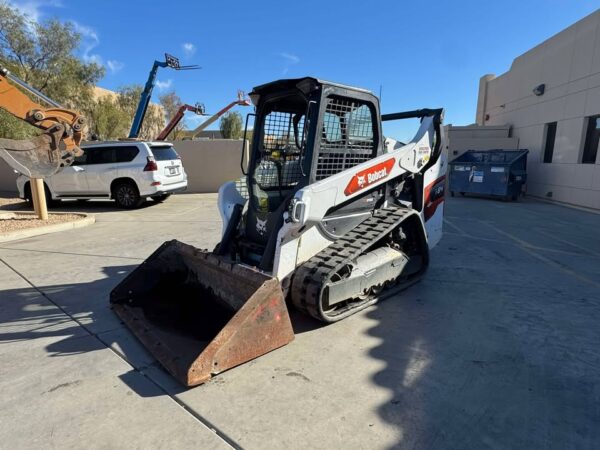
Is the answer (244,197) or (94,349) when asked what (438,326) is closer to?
(244,197)

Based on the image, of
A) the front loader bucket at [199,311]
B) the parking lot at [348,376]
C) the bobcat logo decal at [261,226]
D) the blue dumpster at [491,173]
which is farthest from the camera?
the blue dumpster at [491,173]

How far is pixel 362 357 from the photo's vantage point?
3.11 meters

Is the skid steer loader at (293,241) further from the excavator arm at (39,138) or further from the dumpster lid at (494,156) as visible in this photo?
the dumpster lid at (494,156)

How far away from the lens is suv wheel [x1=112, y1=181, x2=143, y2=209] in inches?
430

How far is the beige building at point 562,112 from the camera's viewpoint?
11.6 metres

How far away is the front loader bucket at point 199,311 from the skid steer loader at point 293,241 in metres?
0.01

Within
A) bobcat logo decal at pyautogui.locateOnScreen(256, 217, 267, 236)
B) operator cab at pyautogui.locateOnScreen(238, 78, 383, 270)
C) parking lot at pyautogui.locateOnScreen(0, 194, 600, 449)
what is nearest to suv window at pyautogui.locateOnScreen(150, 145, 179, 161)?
parking lot at pyautogui.locateOnScreen(0, 194, 600, 449)

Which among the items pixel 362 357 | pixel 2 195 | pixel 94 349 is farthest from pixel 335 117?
pixel 2 195

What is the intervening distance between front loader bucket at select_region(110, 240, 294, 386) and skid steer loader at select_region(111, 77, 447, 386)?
0.03 feet

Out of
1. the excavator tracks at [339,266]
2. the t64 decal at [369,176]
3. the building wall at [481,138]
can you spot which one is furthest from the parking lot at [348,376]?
the building wall at [481,138]

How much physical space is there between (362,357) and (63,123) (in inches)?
279

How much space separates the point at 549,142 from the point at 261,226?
14139mm

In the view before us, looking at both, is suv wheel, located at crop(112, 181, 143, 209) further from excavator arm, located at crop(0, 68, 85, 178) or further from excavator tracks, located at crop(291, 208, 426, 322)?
excavator tracks, located at crop(291, 208, 426, 322)

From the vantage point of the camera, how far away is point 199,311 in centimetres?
358
